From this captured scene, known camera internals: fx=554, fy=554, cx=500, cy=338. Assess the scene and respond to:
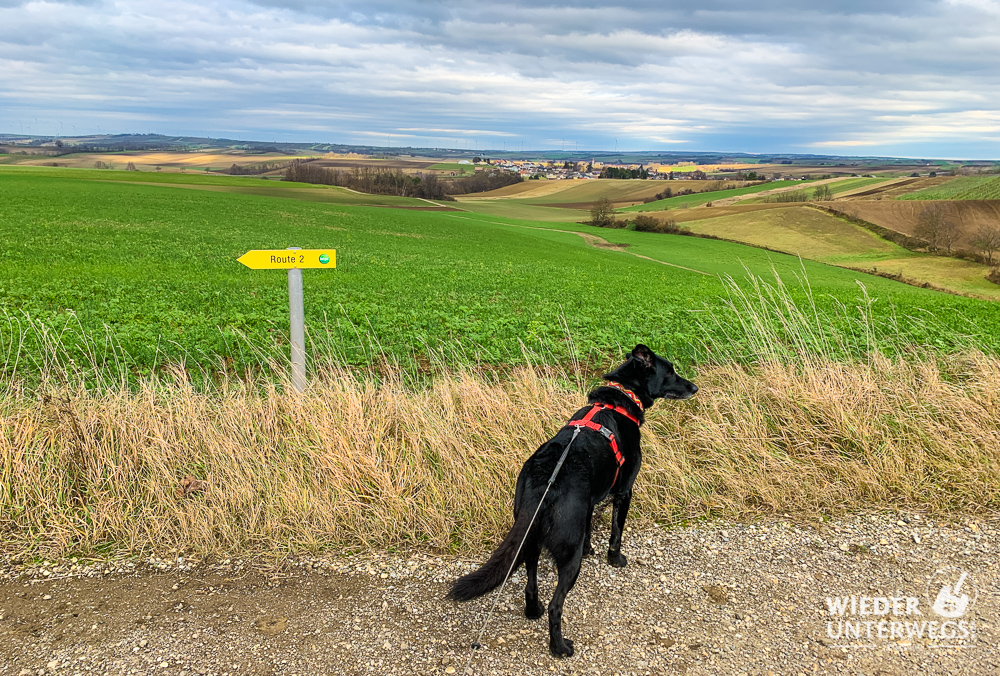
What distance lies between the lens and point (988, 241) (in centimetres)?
4412

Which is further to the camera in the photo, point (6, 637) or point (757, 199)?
point (757, 199)

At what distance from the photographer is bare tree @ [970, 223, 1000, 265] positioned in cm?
4347

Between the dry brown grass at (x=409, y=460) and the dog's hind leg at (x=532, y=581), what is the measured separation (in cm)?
78

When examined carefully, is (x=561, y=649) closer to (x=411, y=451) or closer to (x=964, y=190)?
(x=411, y=451)

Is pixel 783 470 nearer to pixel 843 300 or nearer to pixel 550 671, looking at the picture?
pixel 550 671

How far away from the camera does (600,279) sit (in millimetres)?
27234

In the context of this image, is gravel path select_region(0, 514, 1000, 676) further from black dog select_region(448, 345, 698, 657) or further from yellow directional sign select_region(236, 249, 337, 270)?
yellow directional sign select_region(236, 249, 337, 270)

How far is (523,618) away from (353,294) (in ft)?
50.4

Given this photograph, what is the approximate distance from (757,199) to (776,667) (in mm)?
92954

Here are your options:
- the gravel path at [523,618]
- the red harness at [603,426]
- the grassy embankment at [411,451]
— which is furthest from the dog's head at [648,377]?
the gravel path at [523,618]

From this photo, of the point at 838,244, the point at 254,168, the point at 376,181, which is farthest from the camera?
the point at 254,168

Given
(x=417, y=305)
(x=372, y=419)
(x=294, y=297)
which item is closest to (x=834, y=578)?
(x=372, y=419)

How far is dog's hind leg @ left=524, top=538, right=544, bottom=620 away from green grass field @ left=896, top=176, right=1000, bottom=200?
254 feet

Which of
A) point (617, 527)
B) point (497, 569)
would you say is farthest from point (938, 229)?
point (497, 569)
